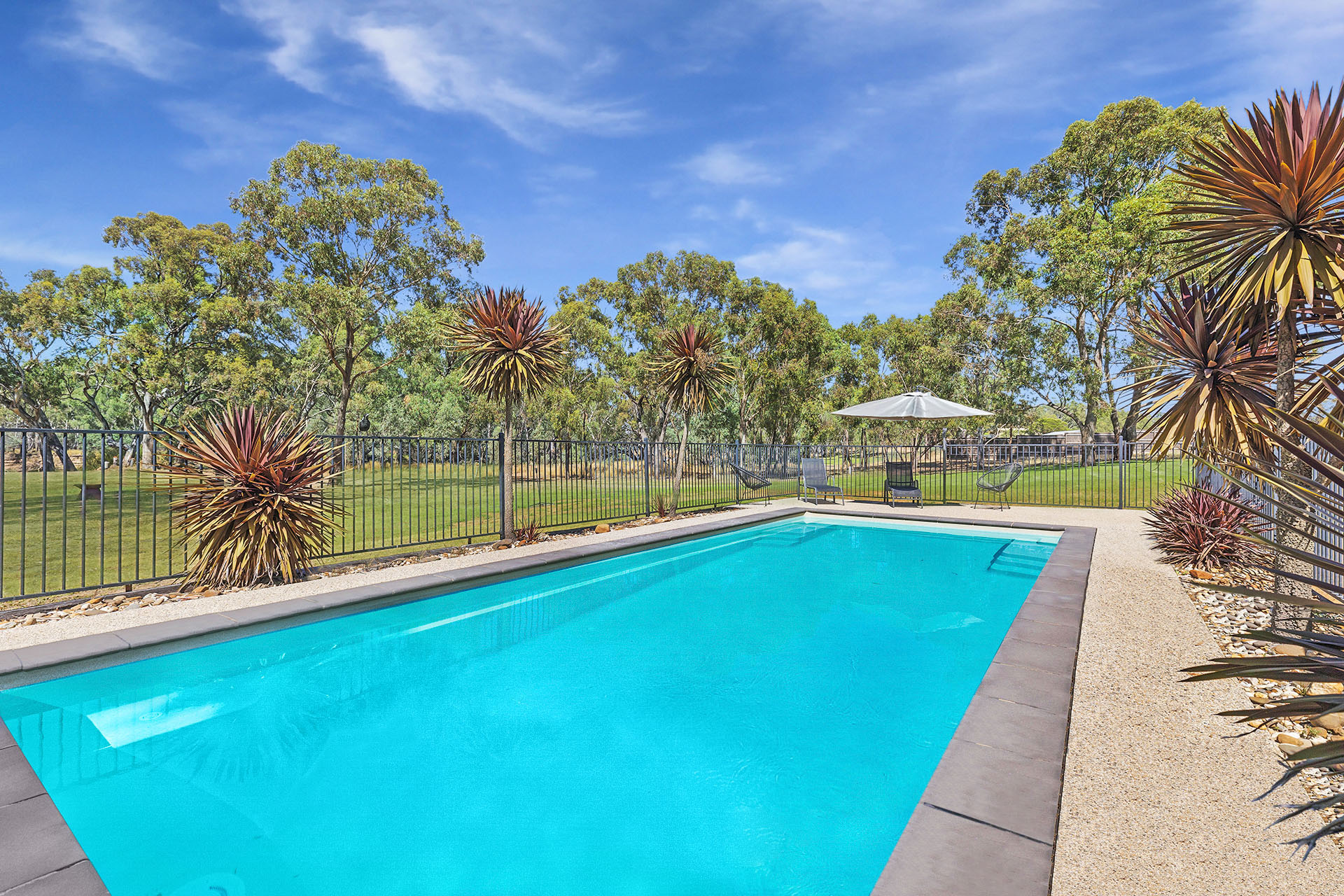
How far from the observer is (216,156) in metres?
18.1

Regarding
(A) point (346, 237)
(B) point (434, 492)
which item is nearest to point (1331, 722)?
(B) point (434, 492)

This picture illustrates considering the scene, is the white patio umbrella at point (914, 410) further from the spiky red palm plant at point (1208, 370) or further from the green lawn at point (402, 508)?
the spiky red palm plant at point (1208, 370)

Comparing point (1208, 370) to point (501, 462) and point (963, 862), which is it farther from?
point (501, 462)

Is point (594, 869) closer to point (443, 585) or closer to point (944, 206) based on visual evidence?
point (443, 585)

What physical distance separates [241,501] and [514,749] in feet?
14.2

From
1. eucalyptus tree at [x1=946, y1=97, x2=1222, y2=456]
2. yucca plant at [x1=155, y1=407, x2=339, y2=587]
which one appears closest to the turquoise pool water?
yucca plant at [x1=155, y1=407, x2=339, y2=587]

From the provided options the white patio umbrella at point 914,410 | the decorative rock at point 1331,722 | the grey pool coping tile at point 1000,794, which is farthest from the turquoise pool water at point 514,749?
the white patio umbrella at point 914,410

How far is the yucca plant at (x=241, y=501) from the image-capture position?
571cm

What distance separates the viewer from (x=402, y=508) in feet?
34.6

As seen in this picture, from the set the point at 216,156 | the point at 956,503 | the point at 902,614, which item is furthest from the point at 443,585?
the point at 216,156

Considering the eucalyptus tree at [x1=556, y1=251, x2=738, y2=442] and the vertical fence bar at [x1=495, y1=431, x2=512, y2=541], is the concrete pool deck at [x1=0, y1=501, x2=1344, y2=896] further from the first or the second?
the eucalyptus tree at [x1=556, y1=251, x2=738, y2=442]

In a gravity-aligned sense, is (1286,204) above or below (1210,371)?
above

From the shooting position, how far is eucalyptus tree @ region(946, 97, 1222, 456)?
19.7 meters

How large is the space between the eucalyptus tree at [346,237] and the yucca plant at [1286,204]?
19.9 meters
